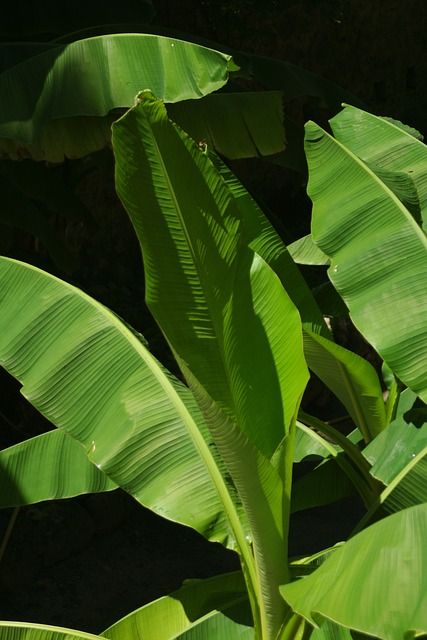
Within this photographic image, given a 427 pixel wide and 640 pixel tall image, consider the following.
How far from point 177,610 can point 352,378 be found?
0.99 metres

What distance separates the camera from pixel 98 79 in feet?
12.6

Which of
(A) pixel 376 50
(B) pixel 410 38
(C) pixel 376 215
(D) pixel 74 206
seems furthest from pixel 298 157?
(B) pixel 410 38

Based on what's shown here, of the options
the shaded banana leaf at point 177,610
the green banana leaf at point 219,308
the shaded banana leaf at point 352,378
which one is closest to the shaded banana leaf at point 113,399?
the green banana leaf at point 219,308

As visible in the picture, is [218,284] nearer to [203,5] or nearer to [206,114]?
[206,114]

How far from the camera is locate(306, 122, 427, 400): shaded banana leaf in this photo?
2754 millimetres

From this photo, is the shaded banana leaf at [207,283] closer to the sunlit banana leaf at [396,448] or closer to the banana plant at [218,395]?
the banana plant at [218,395]

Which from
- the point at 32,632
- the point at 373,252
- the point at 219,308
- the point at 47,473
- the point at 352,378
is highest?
the point at 219,308

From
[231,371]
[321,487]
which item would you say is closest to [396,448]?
[321,487]

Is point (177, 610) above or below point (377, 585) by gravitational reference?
below

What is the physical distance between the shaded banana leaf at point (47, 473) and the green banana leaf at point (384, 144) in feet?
5.29

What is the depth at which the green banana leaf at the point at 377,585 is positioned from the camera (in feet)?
5.86

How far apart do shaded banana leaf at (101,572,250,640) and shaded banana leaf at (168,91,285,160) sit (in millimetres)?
2292

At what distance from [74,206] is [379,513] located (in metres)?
3.26

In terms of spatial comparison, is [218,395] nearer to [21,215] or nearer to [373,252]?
[373,252]
